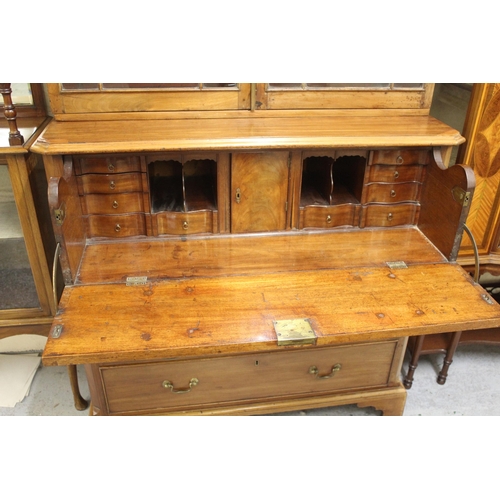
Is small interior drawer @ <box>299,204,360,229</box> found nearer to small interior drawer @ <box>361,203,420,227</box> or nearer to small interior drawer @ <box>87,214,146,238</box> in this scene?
small interior drawer @ <box>361,203,420,227</box>

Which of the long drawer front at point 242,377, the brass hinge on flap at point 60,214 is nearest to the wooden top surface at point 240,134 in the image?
the brass hinge on flap at point 60,214

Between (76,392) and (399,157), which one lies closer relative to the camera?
(399,157)

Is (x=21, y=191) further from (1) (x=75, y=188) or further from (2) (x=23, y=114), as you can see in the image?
(2) (x=23, y=114)

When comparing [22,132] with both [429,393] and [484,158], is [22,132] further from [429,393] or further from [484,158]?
[429,393]

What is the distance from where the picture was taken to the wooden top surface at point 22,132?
162 centimetres

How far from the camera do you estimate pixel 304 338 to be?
129cm

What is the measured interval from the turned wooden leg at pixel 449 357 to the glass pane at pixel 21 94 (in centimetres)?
210

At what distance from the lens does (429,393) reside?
6.89ft

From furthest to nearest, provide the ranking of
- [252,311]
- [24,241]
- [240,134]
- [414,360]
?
Answer: 1. [414,360]
2. [24,241]
3. [240,134]
4. [252,311]

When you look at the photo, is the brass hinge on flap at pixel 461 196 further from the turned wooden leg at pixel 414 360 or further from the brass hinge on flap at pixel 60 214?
the brass hinge on flap at pixel 60 214

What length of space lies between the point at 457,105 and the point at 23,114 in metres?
1.92

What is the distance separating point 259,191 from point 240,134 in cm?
22

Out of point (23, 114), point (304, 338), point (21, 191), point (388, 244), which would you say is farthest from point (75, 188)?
point (388, 244)

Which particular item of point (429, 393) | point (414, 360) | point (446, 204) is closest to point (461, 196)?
point (446, 204)
